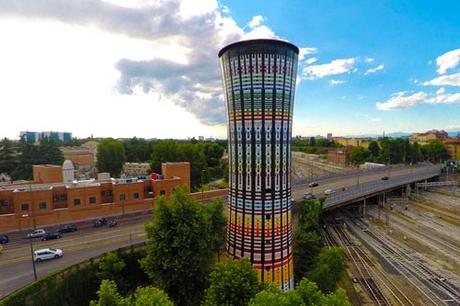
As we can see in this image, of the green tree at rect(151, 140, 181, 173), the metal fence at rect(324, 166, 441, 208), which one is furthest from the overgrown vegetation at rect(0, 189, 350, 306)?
the green tree at rect(151, 140, 181, 173)

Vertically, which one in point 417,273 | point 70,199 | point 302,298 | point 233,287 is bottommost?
point 417,273

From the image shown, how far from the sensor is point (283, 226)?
18109 millimetres

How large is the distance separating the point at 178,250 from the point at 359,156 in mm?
105242

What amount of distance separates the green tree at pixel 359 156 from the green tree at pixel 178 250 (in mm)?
102397

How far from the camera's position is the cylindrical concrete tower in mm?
16562

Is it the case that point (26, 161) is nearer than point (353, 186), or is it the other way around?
point (353, 186)

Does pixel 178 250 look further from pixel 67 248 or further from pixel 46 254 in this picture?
pixel 67 248

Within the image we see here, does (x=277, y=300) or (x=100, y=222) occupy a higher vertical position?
(x=277, y=300)

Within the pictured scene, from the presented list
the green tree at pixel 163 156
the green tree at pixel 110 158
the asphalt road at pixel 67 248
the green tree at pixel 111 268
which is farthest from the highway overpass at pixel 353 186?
the green tree at pixel 110 158

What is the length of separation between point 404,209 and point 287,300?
5006 cm

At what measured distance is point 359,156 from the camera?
10719 cm

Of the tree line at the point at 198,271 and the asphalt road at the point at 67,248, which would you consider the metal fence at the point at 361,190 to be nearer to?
the tree line at the point at 198,271

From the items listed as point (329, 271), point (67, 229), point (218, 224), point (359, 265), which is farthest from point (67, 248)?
point (359, 265)

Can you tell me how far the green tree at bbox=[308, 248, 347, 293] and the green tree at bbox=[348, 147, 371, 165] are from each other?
9551cm
